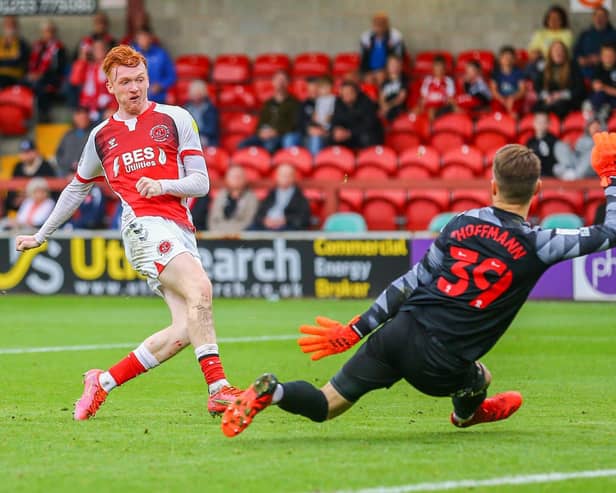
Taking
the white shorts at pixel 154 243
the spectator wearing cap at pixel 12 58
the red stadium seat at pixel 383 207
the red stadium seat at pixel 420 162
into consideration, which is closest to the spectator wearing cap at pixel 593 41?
the red stadium seat at pixel 420 162

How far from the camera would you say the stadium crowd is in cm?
1848

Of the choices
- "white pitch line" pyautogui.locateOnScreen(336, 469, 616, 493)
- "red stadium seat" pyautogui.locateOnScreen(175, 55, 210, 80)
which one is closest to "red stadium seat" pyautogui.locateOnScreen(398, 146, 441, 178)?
"red stadium seat" pyautogui.locateOnScreen(175, 55, 210, 80)

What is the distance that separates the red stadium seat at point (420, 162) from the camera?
19.3 m

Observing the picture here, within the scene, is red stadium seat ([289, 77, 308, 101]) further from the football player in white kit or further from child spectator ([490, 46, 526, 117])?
the football player in white kit

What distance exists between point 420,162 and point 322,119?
6.01ft

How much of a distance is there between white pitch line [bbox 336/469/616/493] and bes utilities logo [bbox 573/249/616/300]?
10685mm

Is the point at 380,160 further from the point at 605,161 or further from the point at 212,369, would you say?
the point at 605,161

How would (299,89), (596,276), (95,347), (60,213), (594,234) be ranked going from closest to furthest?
(594,234), (60,213), (95,347), (596,276), (299,89)

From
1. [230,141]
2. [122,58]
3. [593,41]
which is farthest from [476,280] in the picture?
[230,141]

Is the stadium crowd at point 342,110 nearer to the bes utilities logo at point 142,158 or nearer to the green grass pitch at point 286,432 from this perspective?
the green grass pitch at point 286,432

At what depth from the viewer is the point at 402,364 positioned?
646 cm

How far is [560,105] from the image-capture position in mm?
19531

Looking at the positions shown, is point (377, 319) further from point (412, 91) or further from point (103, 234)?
point (412, 91)

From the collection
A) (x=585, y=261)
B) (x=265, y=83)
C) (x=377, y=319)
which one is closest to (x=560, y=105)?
(x=585, y=261)
